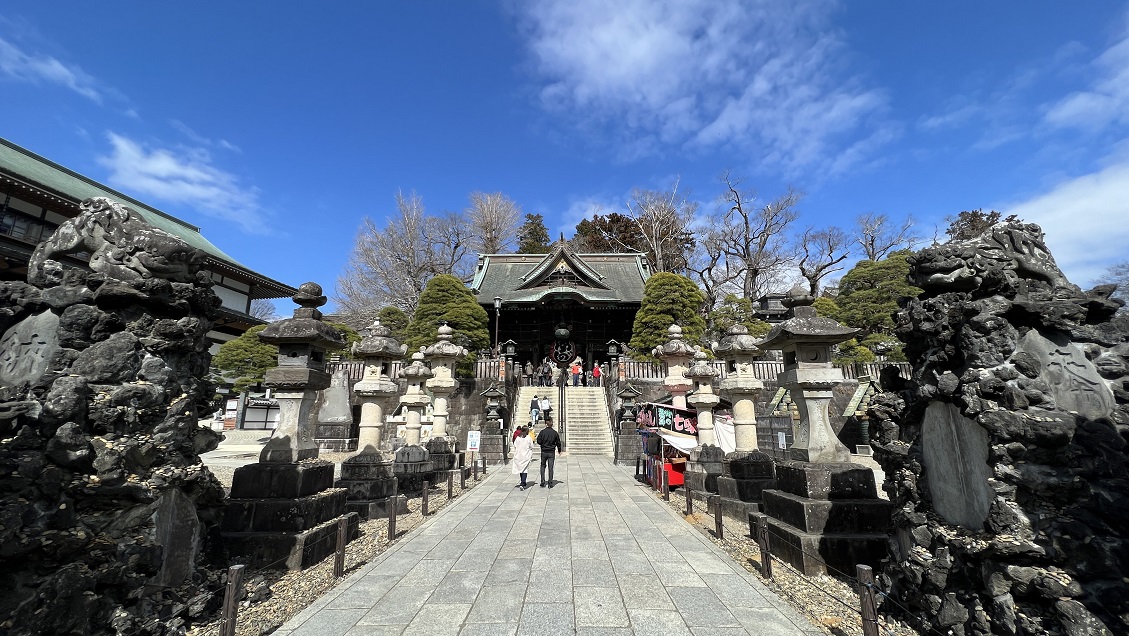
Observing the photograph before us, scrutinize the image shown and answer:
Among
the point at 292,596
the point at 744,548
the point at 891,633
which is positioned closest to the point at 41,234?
the point at 292,596

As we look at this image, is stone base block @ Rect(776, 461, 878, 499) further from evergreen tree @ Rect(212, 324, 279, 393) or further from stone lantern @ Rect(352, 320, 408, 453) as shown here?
evergreen tree @ Rect(212, 324, 279, 393)

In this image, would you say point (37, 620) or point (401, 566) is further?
point (401, 566)

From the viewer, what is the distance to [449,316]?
24500 millimetres

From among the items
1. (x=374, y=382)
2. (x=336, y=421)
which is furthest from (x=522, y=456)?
(x=336, y=421)

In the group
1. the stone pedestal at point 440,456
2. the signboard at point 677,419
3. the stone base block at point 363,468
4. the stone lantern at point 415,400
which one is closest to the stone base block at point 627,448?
the signboard at point 677,419

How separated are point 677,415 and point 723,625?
9.03 m

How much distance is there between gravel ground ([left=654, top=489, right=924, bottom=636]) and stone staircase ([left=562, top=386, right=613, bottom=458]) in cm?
1141

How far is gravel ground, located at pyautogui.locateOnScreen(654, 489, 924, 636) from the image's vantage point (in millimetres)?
3703

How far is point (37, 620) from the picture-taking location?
104 inches

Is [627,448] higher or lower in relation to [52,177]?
lower

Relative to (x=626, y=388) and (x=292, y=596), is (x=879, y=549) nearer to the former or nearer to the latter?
(x=292, y=596)

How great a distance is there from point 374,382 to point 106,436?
23.9ft

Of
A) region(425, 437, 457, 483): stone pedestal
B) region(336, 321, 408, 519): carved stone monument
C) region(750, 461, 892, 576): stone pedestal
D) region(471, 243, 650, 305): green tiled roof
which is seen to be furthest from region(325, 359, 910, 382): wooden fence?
region(750, 461, 892, 576): stone pedestal

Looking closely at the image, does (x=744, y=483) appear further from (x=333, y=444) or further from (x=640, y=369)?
(x=333, y=444)
